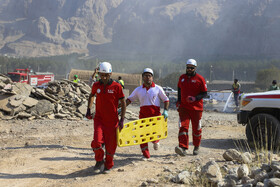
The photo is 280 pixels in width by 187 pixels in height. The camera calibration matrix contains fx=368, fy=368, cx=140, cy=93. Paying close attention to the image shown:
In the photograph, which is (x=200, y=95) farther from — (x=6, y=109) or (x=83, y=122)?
(x=6, y=109)

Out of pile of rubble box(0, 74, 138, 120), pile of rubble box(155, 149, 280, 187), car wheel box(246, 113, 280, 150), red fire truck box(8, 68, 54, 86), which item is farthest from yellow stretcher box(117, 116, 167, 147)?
red fire truck box(8, 68, 54, 86)

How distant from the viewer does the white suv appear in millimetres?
8414

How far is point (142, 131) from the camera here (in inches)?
277

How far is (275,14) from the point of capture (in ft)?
498

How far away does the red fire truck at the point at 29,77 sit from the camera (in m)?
39.3

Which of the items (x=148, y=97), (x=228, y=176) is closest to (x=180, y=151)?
(x=148, y=97)

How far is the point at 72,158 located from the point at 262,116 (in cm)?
446

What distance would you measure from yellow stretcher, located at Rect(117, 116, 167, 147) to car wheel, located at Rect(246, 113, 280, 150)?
7.57 feet

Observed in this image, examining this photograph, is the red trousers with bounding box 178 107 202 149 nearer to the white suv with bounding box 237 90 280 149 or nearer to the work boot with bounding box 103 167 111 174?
the white suv with bounding box 237 90 280 149

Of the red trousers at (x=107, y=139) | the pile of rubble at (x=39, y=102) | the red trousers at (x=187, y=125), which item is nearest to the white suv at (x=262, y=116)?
the red trousers at (x=187, y=125)

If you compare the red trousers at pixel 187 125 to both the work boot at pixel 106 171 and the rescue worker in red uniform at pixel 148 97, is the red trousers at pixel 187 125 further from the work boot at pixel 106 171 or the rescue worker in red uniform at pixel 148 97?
the work boot at pixel 106 171

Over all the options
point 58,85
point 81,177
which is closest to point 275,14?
point 58,85

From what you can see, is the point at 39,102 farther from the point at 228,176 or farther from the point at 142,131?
the point at 228,176

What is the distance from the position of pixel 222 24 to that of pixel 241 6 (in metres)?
12.7
